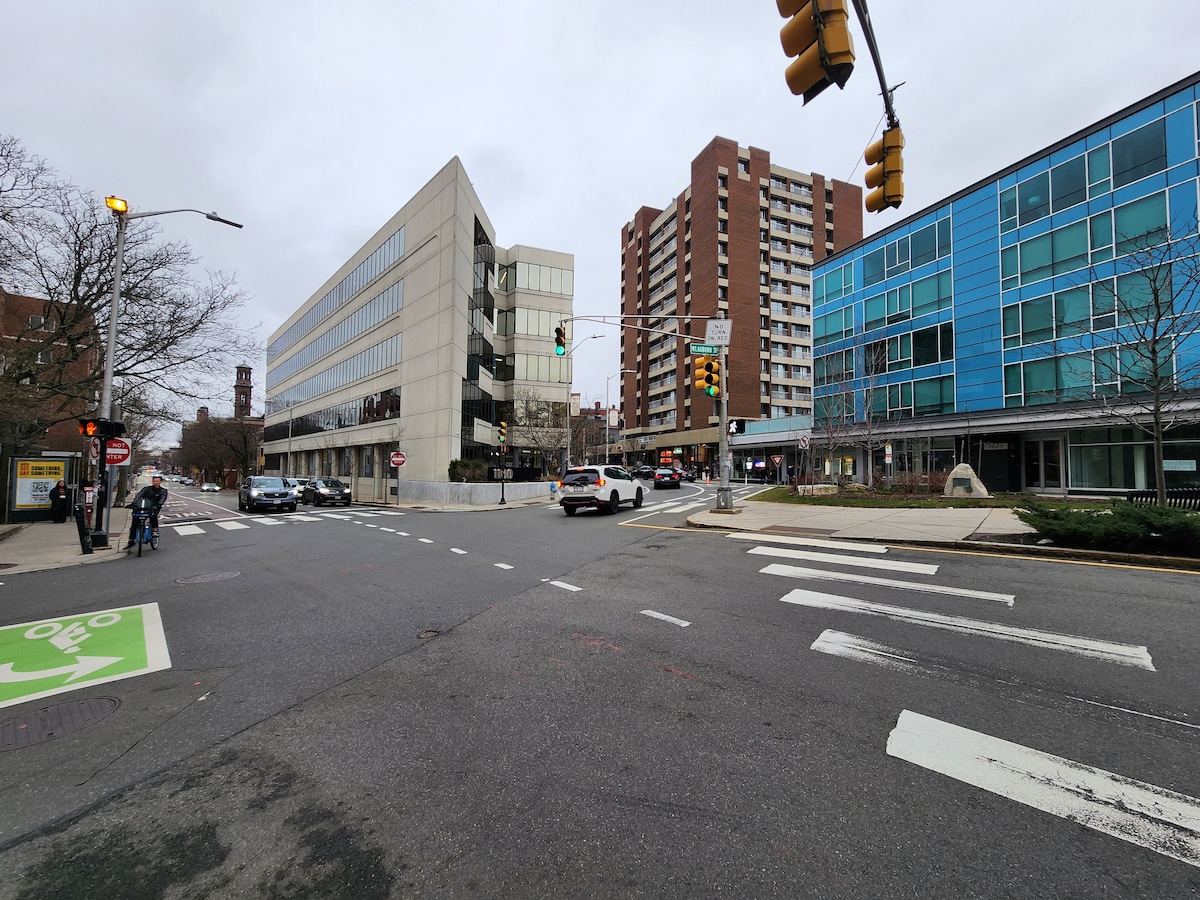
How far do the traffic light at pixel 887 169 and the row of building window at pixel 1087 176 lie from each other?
27.7 m

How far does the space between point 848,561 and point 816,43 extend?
710 centimetres

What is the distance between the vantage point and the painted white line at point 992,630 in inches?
177

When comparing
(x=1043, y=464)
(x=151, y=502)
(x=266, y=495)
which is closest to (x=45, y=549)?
(x=151, y=502)

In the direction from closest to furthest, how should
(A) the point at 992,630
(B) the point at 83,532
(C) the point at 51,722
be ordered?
1. (C) the point at 51,722
2. (A) the point at 992,630
3. (B) the point at 83,532

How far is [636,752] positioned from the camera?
312 centimetres

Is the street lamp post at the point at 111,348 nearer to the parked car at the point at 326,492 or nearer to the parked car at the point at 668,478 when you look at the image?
the parked car at the point at 326,492

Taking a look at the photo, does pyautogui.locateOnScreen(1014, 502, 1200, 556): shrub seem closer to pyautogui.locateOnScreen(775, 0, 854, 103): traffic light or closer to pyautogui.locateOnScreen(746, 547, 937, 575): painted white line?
pyautogui.locateOnScreen(746, 547, 937, 575): painted white line

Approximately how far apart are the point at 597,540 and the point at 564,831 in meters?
9.64

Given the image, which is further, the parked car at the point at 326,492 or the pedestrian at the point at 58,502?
the parked car at the point at 326,492

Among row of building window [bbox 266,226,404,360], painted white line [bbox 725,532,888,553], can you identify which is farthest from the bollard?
row of building window [bbox 266,226,404,360]

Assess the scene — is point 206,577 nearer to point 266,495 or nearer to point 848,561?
point 848,561

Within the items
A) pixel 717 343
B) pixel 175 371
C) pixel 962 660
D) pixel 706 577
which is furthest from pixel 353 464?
pixel 962 660

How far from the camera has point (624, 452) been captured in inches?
3187

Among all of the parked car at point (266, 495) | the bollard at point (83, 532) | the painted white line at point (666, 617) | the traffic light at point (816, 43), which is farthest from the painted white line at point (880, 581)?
the parked car at point (266, 495)
